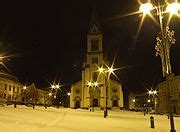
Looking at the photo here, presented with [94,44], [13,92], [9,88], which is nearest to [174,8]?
[94,44]

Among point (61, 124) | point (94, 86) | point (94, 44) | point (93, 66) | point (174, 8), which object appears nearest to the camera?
point (174, 8)

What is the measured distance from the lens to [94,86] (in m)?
64.1

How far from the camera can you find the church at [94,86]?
63.8m

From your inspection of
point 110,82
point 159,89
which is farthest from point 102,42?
point 159,89

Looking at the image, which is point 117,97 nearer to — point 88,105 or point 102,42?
point 88,105

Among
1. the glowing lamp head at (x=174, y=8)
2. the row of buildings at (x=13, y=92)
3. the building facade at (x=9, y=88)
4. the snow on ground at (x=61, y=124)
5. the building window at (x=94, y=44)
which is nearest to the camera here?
the snow on ground at (x=61, y=124)

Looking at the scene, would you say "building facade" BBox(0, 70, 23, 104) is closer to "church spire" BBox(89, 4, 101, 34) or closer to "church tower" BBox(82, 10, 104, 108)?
"church tower" BBox(82, 10, 104, 108)

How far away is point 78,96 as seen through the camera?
6819 cm

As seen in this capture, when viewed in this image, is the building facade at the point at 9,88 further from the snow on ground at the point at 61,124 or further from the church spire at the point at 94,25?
the snow on ground at the point at 61,124

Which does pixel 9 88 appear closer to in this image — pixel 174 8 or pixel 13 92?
pixel 13 92

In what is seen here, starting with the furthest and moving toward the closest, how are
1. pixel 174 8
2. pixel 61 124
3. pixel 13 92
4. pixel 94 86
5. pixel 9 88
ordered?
pixel 13 92
pixel 9 88
pixel 94 86
pixel 61 124
pixel 174 8

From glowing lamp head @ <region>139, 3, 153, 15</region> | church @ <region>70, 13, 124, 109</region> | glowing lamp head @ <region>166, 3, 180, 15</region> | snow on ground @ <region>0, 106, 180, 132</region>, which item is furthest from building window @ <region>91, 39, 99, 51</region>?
glowing lamp head @ <region>166, 3, 180, 15</region>

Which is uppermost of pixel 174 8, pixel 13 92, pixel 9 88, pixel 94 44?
pixel 94 44

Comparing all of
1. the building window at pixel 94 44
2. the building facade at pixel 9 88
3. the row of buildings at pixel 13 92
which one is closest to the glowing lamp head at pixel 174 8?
the building window at pixel 94 44
